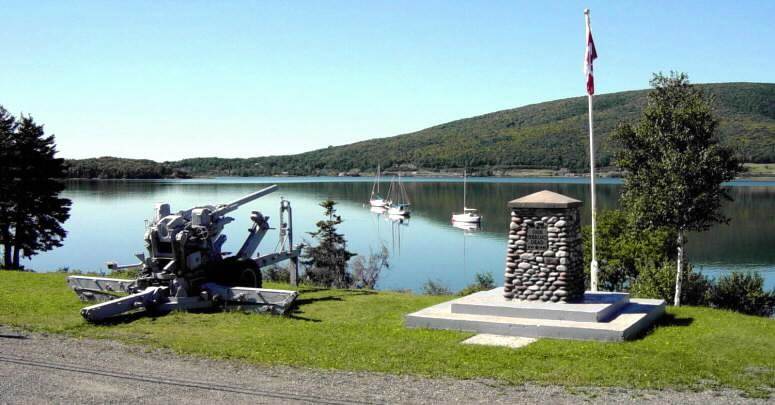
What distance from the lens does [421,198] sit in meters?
122

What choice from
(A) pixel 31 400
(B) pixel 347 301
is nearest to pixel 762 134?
(B) pixel 347 301

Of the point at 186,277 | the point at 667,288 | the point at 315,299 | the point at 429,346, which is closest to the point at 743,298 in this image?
the point at 667,288

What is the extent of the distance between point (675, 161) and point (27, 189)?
2625cm

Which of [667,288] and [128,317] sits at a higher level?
[128,317]

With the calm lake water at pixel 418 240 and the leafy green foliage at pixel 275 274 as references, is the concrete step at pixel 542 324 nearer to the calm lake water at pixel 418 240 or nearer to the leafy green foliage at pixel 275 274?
the leafy green foliage at pixel 275 274

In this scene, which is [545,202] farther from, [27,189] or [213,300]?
[27,189]

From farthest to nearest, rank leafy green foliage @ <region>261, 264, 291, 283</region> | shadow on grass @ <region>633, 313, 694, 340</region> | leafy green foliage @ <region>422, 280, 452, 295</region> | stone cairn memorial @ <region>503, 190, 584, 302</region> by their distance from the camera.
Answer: leafy green foliage @ <region>261, 264, 291, 283</region>, leafy green foliage @ <region>422, 280, 452, 295</region>, stone cairn memorial @ <region>503, 190, 584, 302</region>, shadow on grass @ <region>633, 313, 694, 340</region>

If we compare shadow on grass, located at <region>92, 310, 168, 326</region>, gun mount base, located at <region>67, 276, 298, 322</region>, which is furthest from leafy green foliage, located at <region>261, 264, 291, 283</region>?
shadow on grass, located at <region>92, 310, 168, 326</region>

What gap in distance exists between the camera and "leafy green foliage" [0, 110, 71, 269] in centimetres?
3111

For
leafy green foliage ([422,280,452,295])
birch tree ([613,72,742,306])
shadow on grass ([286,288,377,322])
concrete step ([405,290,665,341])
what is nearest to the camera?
concrete step ([405,290,665,341])

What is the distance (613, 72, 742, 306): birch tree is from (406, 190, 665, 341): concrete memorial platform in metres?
4.75

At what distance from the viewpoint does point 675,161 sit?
18.4 m

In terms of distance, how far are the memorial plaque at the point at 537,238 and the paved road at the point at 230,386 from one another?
5.45 meters

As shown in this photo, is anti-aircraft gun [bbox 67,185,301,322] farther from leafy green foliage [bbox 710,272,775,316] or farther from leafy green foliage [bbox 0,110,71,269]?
leafy green foliage [bbox 0,110,71,269]
